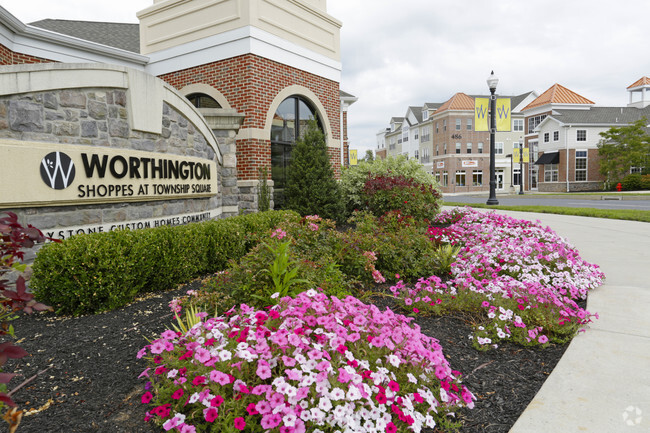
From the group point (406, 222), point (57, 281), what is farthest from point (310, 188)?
point (57, 281)

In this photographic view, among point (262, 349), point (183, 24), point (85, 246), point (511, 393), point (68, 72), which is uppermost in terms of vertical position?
point (183, 24)

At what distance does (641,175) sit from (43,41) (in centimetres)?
4726

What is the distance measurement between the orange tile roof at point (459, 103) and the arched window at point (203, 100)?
148ft

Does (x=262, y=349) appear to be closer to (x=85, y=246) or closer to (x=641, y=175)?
(x=85, y=246)

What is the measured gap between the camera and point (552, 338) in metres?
3.60

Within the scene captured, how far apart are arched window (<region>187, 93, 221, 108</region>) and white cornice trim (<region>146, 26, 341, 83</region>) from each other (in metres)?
0.83

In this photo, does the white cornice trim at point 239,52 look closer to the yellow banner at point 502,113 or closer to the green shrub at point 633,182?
the yellow banner at point 502,113

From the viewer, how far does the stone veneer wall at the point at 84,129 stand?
480cm

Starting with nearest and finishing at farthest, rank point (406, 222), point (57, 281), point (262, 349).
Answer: point (262, 349) < point (57, 281) < point (406, 222)

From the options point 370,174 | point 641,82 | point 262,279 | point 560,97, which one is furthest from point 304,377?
point 641,82

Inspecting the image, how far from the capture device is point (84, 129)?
5391mm

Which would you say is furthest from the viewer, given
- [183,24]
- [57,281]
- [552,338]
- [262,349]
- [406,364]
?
[183,24]

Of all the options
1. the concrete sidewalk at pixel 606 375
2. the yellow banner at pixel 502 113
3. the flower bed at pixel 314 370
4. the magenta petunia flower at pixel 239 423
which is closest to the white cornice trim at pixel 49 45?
the flower bed at pixel 314 370

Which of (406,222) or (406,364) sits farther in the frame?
(406,222)
